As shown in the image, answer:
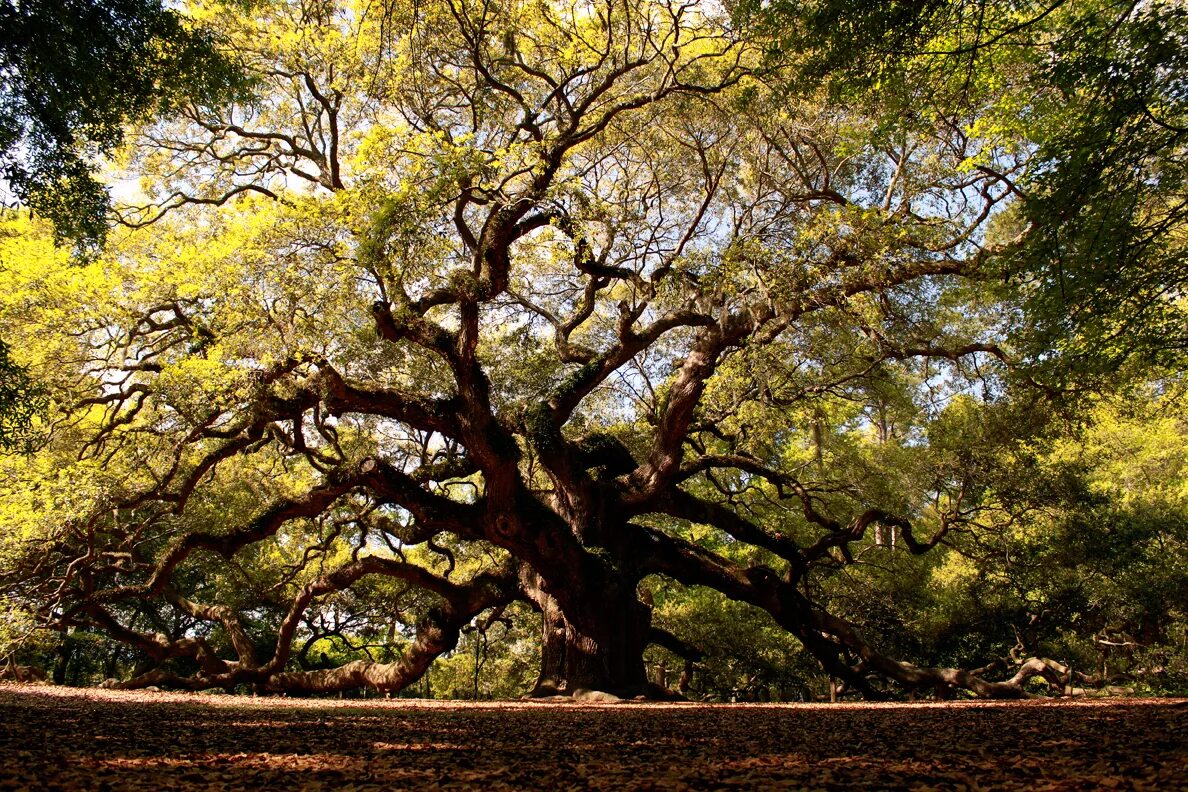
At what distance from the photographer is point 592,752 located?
4230mm

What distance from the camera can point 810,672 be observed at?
16453 mm

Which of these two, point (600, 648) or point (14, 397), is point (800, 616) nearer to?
point (600, 648)

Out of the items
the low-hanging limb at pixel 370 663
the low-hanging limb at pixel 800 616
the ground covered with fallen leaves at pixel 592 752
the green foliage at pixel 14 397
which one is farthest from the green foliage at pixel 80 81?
the low-hanging limb at pixel 800 616

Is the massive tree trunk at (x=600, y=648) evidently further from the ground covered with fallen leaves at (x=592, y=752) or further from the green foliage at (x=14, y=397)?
the green foliage at (x=14, y=397)

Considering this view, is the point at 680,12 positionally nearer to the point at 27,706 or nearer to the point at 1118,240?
the point at 1118,240

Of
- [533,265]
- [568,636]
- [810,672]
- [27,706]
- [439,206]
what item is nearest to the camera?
[27,706]

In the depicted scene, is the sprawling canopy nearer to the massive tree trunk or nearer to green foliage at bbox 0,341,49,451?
the massive tree trunk

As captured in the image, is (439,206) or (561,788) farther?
(439,206)

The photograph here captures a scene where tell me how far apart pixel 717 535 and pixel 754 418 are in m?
10.2

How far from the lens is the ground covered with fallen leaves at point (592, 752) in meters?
3.07

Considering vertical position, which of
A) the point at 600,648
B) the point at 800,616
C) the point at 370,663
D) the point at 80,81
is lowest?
the point at 370,663

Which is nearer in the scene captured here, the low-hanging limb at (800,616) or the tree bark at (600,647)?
the tree bark at (600,647)

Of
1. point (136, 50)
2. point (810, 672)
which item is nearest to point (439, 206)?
point (136, 50)

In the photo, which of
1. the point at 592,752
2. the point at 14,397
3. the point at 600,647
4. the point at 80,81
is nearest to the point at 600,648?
the point at 600,647
